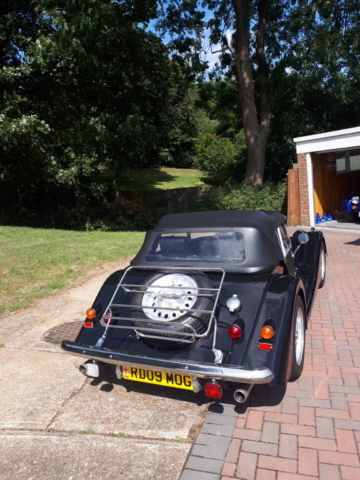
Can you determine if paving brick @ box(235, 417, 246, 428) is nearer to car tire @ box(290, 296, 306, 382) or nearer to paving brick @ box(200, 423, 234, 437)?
paving brick @ box(200, 423, 234, 437)

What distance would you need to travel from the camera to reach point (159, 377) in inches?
125

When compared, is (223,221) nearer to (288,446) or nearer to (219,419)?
(219,419)

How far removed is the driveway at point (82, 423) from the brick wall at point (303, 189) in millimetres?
10595

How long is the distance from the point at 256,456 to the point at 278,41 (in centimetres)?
1841

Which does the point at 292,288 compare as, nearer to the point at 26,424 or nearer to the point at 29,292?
the point at 26,424

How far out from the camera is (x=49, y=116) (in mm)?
15094

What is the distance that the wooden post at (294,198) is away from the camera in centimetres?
1366

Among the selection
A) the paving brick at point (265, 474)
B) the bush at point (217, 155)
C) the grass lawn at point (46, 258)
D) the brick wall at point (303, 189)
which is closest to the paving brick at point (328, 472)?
the paving brick at point (265, 474)

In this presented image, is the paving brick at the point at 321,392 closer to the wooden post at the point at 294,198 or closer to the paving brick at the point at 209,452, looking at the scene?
the paving brick at the point at 209,452

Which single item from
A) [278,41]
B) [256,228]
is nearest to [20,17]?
[278,41]

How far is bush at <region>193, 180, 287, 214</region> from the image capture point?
1555cm

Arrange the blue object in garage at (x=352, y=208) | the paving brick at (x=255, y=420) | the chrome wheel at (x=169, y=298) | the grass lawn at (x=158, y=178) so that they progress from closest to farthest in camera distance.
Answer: the paving brick at (x=255, y=420), the chrome wheel at (x=169, y=298), the blue object in garage at (x=352, y=208), the grass lawn at (x=158, y=178)

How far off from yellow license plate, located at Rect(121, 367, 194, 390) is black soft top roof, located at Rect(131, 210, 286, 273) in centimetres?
109

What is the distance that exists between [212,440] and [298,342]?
133 centimetres
